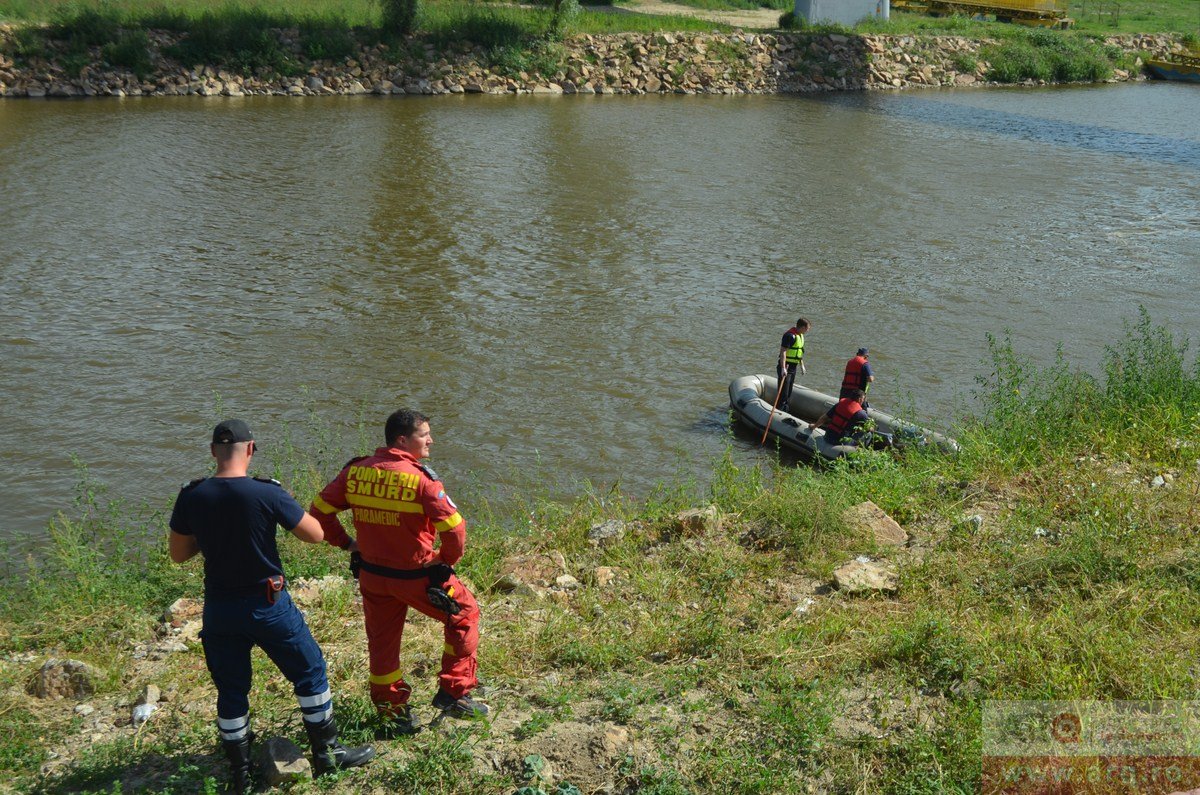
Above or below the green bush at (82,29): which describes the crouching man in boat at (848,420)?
below

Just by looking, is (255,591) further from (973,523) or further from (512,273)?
(512,273)

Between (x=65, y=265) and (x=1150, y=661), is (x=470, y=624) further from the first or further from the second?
(x=65, y=265)

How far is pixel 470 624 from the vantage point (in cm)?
527

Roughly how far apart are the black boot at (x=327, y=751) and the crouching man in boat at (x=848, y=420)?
25.0 feet

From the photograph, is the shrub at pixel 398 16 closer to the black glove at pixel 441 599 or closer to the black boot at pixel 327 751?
the black glove at pixel 441 599

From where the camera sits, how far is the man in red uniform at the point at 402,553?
196 inches

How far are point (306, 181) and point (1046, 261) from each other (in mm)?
15621

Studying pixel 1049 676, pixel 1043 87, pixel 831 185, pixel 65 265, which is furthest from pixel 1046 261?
pixel 1043 87

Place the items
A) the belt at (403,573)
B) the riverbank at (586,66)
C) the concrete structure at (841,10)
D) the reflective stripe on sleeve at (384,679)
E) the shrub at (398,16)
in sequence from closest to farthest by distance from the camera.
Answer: the belt at (403,573) → the reflective stripe on sleeve at (384,679) → the riverbank at (586,66) → the shrub at (398,16) → the concrete structure at (841,10)

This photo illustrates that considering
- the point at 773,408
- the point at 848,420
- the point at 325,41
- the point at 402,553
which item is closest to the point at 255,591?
the point at 402,553

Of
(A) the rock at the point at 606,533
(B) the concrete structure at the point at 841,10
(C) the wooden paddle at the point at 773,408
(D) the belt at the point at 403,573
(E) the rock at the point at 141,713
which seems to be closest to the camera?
(D) the belt at the point at 403,573

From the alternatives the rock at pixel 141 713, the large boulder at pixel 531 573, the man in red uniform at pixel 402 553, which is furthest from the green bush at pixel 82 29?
the man in red uniform at pixel 402 553

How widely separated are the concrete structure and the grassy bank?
132 ft

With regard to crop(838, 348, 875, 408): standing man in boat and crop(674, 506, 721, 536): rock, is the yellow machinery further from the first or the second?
crop(674, 506, 721, 536): rock
